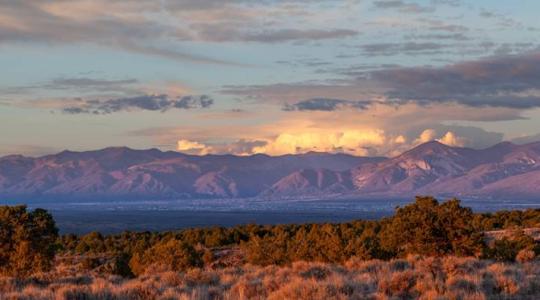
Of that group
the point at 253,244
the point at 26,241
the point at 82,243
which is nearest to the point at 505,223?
the point at 253,244

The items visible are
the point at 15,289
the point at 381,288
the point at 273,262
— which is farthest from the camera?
the point at 273,262

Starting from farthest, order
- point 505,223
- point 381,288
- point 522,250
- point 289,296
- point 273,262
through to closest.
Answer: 1. point 505,223
2. point 273,262
3. point 522,250
4. point 381,288
5. point 289,296

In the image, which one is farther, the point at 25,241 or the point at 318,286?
the point at 25,241

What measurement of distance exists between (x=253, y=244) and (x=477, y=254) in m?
13.8

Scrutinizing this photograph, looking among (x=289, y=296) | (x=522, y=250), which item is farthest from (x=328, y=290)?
(x=522, y=250)

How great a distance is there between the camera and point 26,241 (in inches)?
1323

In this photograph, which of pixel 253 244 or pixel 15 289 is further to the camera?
pixel 253 244

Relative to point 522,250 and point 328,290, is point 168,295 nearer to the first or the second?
point 328,290

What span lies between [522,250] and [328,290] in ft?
54.2

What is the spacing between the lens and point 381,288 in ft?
60.3

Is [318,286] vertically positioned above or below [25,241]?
below

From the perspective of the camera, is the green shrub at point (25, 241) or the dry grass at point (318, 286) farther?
the green shrub at point (25, 241)

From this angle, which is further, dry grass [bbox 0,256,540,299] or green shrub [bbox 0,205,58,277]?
green shrub [bbox 0,205,58,277]

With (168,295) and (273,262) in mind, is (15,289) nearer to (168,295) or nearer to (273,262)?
(168,295)
